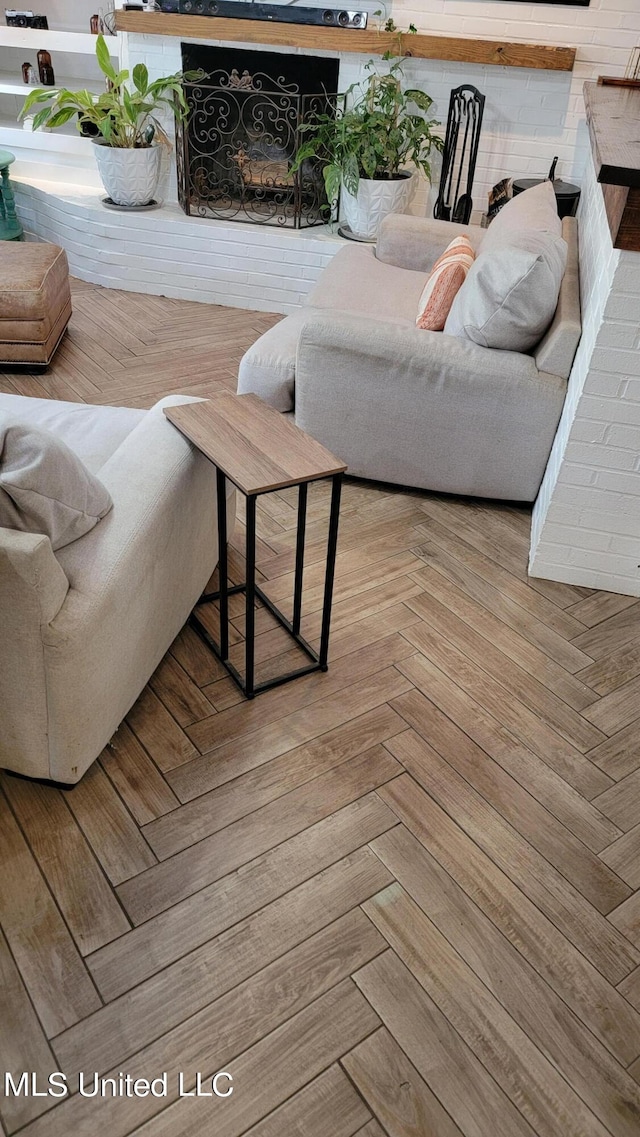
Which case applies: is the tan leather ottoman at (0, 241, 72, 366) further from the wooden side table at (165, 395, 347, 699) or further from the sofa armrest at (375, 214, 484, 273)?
the wooden side table at (165, 395, 347, 699)

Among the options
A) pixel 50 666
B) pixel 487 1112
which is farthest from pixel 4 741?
pixel 487 1112

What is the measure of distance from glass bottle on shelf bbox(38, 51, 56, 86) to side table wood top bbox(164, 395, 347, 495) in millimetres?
3824

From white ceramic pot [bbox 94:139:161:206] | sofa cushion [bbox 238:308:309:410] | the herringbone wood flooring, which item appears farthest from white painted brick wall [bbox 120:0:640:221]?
the herringbone wood flooring

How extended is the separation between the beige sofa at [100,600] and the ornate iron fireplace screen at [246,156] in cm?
253

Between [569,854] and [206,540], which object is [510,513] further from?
[569,854]

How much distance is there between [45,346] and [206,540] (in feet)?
5.29

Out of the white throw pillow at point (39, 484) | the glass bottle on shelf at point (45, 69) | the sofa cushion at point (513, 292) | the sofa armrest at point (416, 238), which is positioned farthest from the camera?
the glass bottle on shelf at point (45, 69)

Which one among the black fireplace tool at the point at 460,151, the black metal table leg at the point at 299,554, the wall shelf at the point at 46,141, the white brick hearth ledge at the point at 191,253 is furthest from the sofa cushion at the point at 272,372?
the wall shelf at the point at 46,141

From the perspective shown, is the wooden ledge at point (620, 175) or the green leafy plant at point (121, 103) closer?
the wooden ledge at point (620, 175)

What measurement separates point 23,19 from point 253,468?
427cm

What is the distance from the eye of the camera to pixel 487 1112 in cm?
124

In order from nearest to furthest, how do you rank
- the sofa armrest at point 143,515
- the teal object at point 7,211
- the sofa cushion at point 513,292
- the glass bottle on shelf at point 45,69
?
Answer: the sofa armrest at point 143,515, the sofa cushion at point 513,292, the teal object at point 7,211, the glass bottle on shelf at point 45,69

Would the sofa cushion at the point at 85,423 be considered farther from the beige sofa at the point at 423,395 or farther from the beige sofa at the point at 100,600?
the beige sofa at the point at 423,395

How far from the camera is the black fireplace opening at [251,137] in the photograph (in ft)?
13.0
